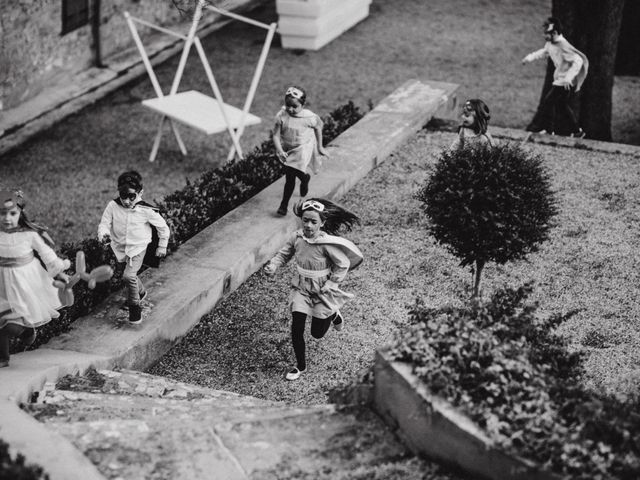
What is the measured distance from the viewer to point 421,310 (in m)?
5.66

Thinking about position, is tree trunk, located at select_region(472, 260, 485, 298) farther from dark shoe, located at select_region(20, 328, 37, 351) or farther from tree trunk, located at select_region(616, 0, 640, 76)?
tree trunk, located at select_region(616, 0, 640, 76)

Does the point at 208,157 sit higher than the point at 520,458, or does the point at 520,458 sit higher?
the point at 520,458

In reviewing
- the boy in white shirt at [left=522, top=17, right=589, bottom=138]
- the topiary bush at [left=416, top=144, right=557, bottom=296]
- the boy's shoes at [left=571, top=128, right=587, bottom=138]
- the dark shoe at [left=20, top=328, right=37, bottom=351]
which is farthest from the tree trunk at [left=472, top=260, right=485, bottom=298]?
the boy's shoes at [left=571, top=128, right=587, bottom=138]

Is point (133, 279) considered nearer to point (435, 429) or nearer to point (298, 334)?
point (298, 334)

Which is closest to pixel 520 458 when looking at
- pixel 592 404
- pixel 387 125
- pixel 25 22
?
pixel 592 404

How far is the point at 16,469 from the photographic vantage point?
3.91 meters

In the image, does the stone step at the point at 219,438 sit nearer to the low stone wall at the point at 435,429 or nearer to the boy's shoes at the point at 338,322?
the low stone wall at the point at 435,429

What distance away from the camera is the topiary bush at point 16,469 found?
3.88m

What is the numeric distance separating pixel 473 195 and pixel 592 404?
2.55 metres

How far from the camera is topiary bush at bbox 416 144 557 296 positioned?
6812 mm

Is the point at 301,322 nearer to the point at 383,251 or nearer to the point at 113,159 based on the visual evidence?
the point at 383,251

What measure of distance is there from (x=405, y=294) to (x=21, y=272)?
10.3 feet

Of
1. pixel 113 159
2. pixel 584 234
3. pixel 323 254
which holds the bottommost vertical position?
pixel 113 159

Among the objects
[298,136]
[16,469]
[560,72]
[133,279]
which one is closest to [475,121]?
[298,136]
